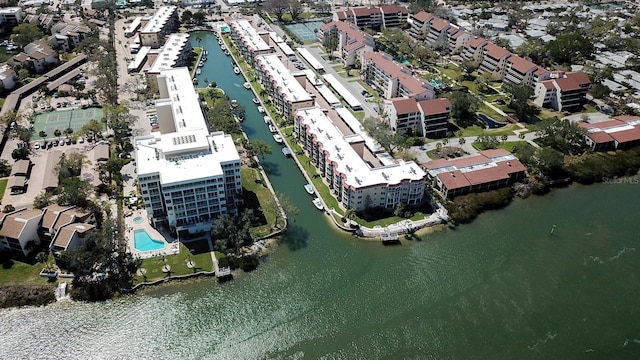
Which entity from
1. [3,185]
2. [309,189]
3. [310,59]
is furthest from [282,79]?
[3,185]

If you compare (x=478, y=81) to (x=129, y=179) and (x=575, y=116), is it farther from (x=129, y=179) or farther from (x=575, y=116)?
(x=129, y=179)

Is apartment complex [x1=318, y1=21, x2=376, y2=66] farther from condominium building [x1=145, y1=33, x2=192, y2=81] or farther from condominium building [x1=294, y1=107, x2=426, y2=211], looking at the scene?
condominium building [x1=294, y1=107, x2=426, y2=211]

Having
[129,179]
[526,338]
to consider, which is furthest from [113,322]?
[526,338]

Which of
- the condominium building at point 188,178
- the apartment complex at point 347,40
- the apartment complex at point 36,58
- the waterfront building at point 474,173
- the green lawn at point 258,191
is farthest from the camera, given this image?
the apartment complex at point 347,40

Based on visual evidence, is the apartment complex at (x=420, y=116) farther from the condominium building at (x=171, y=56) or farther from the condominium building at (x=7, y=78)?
the condominium building at (x=7, y=78)

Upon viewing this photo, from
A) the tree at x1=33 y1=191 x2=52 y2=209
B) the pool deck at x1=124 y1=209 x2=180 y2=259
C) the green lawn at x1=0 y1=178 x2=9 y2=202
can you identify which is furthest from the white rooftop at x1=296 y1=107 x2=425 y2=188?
the green lawn at x1=0 y1=178 x2=9 y2=202

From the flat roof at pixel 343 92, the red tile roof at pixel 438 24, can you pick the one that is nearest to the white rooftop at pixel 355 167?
the flat roof at pixel 343 92
